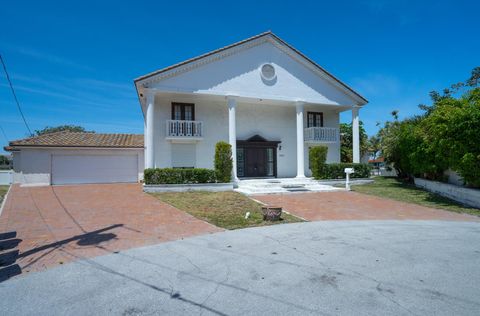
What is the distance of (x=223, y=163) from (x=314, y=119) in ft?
30.5

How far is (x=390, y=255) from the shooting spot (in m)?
5.00

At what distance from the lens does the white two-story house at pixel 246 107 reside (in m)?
16.3

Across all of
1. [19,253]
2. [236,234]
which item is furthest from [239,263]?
[19,253]

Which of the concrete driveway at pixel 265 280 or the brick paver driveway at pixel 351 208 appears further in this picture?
the brick paver driveway at pixel 351 208

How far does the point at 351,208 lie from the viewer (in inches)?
408

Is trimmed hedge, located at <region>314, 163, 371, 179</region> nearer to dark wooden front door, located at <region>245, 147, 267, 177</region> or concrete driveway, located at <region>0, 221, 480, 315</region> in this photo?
dark wooden front door, located at <region>245, 147, 267, 177</region>

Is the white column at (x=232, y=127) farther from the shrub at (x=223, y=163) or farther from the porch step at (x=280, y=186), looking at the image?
the porch step at (x=280, y=186)

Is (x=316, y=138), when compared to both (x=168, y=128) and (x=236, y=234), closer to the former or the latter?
(x=168, y=128)

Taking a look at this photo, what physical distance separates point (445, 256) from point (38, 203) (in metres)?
12.9

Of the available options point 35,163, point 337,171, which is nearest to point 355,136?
point 337,171

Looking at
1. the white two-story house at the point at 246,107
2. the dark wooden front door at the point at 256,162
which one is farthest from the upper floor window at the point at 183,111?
the dark wooden front door at the point at 256,162

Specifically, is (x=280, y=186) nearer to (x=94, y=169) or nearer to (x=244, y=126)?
(x=244, y=126)

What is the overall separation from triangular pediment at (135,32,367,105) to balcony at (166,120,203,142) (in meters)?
1.99

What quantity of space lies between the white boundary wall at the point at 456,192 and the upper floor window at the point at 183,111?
13.9 metres
